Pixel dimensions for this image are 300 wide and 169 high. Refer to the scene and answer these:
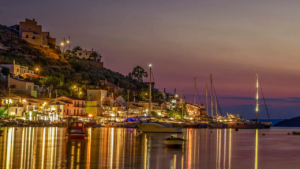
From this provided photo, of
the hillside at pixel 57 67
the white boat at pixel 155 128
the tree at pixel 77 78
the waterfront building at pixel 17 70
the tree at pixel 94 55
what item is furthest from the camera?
the tree at pixel 94 55

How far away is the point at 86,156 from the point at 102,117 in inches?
3253

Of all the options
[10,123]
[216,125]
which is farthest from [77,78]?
[10,123]

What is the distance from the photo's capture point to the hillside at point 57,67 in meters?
124

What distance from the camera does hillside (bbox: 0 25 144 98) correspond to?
12426 cm

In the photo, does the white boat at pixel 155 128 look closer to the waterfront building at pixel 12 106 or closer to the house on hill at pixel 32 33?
the waterfront building at pixel 12 106

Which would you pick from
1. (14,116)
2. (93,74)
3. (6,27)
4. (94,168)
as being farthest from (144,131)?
(6,27)

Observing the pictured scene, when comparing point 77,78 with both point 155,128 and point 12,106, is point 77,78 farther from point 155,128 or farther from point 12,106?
point 155,128

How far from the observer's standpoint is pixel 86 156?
2684cm

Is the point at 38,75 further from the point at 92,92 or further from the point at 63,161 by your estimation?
the point at 63,161

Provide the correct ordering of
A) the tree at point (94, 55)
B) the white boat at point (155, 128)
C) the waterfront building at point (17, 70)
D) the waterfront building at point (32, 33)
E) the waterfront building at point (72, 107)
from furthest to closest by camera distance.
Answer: the tree at point (94, 55) < the waterfront building at point (32, 33) < the waterfront building at point (17, 70) < the waterfront building at point (72, 107) < the white boat at point (155, 128)

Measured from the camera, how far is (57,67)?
143 metres

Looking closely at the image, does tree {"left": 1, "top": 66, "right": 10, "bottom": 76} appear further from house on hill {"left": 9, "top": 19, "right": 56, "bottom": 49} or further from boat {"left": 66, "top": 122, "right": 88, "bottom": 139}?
boat {"left": 66, "top": 122, "right": 88, "bottom": 139}

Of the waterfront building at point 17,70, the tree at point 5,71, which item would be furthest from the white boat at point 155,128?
the waterfront building at point 17,70

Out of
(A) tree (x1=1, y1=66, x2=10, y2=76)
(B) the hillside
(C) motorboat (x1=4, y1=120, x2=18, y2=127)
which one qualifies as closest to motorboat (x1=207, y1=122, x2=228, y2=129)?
(B) the hillside
